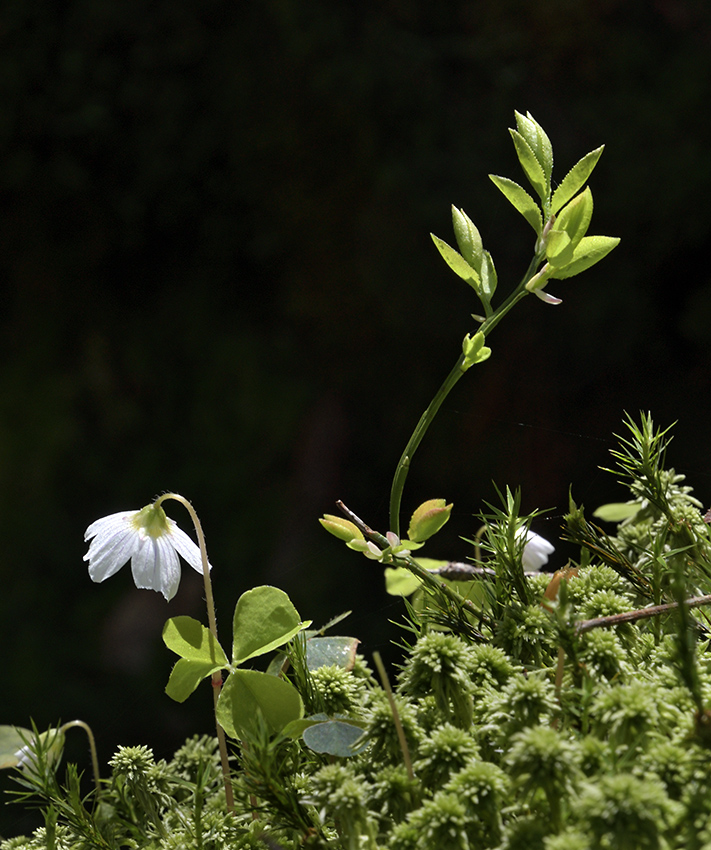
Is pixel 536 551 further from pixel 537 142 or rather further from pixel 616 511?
pixel 537 142

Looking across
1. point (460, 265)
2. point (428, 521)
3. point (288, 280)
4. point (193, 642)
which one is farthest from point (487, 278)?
point (288, 280)

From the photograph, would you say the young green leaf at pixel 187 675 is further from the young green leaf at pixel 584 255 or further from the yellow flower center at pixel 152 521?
the young green leaf at pixel 584 255

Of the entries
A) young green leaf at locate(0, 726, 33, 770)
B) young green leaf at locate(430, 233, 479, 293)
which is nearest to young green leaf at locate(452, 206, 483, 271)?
young green leaf at locate(430, 233, 479, 293)

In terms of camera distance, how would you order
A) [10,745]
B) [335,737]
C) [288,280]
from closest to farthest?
[335,737], [10,745], [288,280]

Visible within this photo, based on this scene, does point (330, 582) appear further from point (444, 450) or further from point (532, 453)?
point (532, 453)

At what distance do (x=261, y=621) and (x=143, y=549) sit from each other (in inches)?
2.8

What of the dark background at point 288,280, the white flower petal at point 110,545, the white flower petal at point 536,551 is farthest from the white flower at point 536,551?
the dark background at point 288,280

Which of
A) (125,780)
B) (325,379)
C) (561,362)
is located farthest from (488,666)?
(325,379)

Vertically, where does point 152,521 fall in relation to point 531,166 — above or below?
below

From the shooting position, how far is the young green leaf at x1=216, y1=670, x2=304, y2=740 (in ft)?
1.05

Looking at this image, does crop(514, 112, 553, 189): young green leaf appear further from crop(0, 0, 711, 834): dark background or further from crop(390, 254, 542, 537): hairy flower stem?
crop(0, 0, 711, 834): dark background

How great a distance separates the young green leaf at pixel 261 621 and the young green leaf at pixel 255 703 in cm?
2

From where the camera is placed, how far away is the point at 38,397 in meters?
1.91

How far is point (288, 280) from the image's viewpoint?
2037 millimetres
